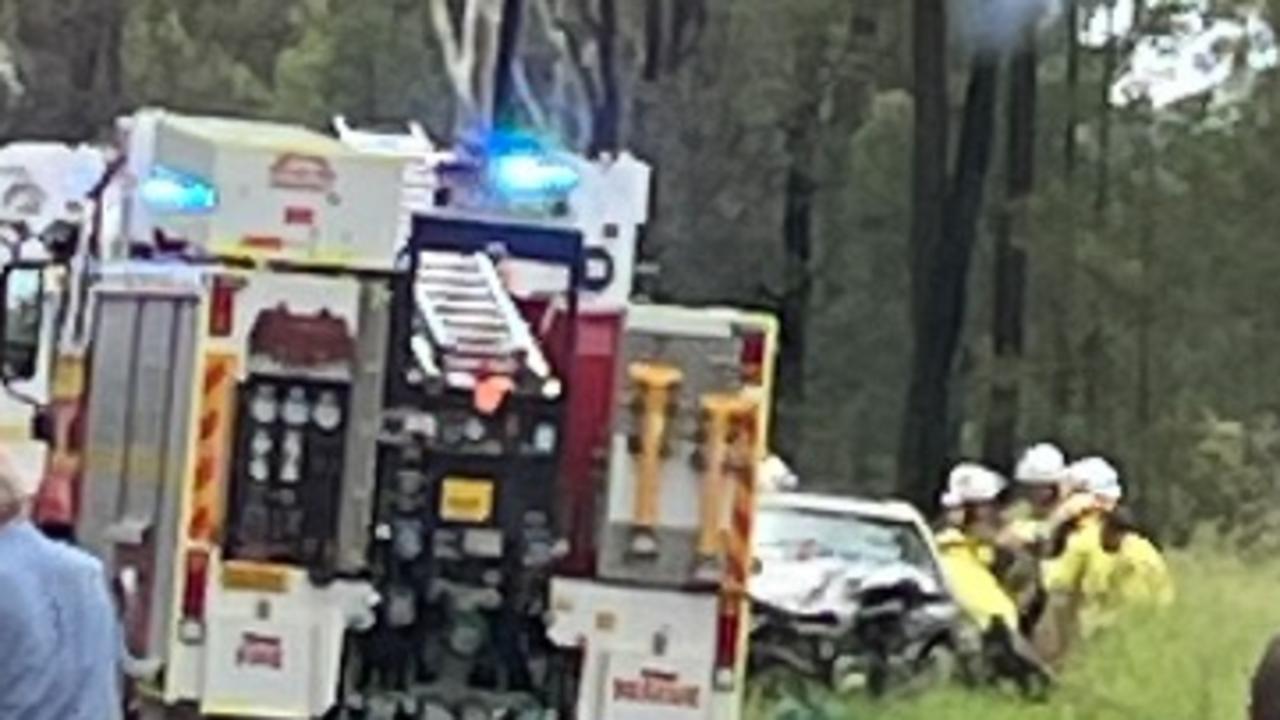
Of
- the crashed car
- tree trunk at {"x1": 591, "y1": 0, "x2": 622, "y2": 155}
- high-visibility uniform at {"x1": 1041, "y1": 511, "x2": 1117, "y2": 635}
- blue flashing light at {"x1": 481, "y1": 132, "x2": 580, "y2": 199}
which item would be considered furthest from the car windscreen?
blue flashing light at {"x1": 481, "y1": 132, "x2": 580, "y2": 199}

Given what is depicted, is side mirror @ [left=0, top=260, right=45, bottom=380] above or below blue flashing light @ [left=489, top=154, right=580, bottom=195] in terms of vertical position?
below

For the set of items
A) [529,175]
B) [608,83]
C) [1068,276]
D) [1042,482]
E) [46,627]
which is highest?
[608,83]

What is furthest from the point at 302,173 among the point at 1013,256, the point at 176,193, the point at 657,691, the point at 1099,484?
the point at 1013,256

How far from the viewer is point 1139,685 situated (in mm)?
19938

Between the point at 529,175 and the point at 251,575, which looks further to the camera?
the point at 529,175

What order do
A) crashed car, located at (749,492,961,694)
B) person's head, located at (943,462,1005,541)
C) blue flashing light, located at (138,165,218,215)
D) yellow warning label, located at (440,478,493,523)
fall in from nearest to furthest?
1. yellow warning label, located at (440,478,493,523)
2. blue flashing light, located at (138,165,218,215)
3. crashed car, located at (749,492,961,694)
4. person's head, located at (943,462,1005,541)

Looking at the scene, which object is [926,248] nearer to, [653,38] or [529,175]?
[653,38]

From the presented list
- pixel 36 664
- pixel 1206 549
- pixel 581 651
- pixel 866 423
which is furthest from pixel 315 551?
pixel 866 423

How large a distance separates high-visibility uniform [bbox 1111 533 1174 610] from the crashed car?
809 millimetres

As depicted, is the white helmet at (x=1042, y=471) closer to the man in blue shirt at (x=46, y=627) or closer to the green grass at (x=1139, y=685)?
the green grass at (x=1139, y=685)

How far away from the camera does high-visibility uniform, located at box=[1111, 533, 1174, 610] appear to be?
20703 millimetres

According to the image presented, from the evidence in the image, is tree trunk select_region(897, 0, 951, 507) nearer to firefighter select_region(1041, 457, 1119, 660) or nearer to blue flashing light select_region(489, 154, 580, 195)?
firefighter select_region(1041, 457, 1119, 660)

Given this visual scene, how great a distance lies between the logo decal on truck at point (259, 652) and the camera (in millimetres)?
14719

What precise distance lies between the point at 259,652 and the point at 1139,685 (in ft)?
20.9
